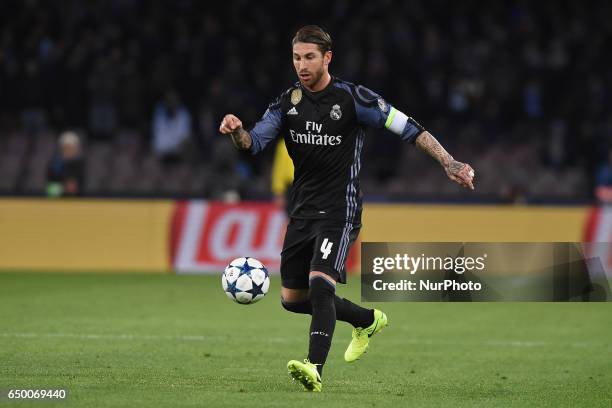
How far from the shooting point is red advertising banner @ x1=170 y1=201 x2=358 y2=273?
55.9ft

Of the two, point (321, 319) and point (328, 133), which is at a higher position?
point (328, 133)

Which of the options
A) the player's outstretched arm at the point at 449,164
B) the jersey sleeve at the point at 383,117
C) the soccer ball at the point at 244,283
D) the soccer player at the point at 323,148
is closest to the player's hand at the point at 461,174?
the player's outstretched arm at the point at 449,164

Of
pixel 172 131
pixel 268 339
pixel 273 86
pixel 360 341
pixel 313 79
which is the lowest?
pixel 268 339

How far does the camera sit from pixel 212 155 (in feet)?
66.5

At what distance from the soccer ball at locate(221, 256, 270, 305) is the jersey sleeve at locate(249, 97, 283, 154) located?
1.18 meters

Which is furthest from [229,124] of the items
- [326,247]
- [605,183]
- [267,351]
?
[605,183]

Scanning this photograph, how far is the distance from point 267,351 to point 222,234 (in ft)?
25.6

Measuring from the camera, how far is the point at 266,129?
295 inches

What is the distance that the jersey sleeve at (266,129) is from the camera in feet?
24.3

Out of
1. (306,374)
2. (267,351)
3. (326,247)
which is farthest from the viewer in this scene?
(267,351)

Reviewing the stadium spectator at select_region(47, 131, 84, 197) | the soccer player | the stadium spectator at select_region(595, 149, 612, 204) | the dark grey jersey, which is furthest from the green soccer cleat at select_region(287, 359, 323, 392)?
the stadium spectator at select_region(595, 149, 612, 204)

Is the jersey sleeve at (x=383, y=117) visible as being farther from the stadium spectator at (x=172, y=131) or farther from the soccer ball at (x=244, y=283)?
the stadium spectator at (x=172, y=131)

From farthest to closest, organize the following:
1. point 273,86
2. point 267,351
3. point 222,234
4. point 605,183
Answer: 1. point 273,86
2. point 605,183
3. point 222,234
4. point 267,351

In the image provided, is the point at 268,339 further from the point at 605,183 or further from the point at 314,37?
the point at 605,183
